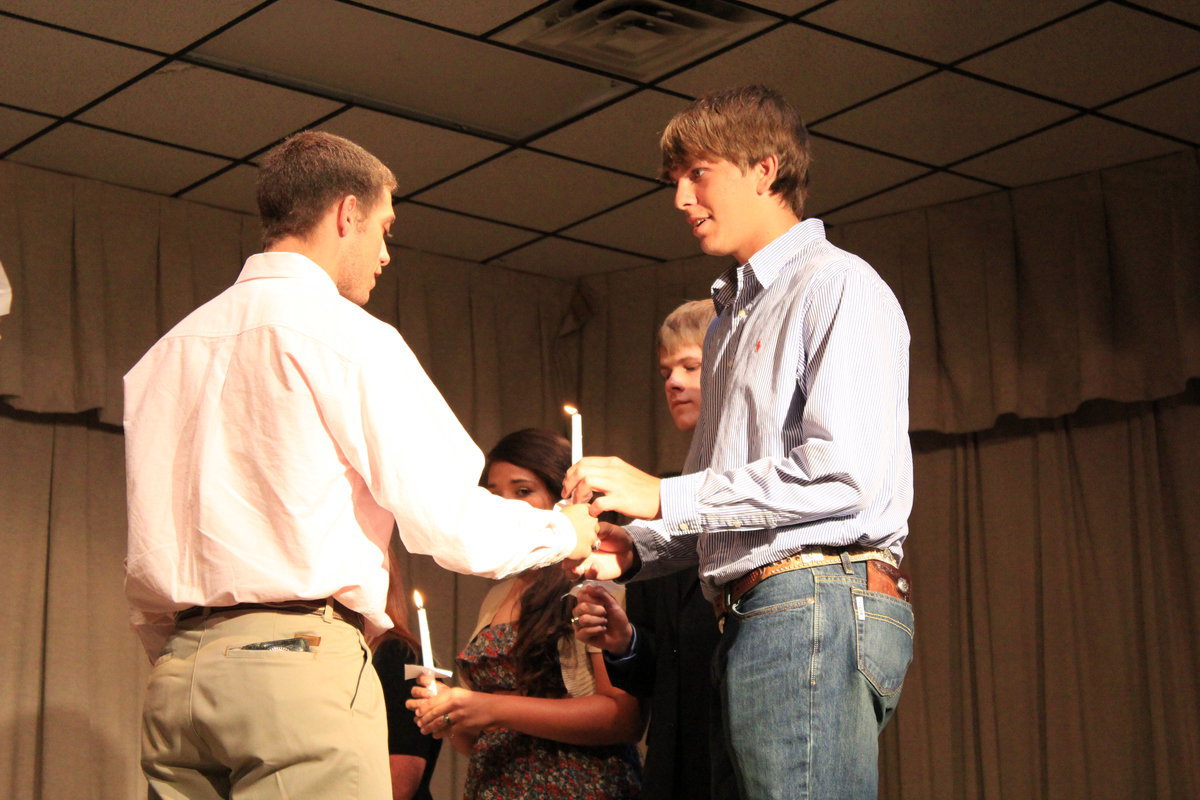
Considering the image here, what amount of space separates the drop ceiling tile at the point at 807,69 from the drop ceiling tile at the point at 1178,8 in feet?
2.29

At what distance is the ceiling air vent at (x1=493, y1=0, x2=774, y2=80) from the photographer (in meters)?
4.01

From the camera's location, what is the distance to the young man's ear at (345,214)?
2225 millimetres

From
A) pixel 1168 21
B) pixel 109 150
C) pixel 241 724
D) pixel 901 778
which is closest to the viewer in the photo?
pixel 241 724

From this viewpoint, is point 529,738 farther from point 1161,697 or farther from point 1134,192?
point 1134,192

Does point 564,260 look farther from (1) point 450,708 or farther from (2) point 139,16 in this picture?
(1) point 450,708

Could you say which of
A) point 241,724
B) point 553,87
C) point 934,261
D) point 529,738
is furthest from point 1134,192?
point 241,724

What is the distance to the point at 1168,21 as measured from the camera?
402 centimetres

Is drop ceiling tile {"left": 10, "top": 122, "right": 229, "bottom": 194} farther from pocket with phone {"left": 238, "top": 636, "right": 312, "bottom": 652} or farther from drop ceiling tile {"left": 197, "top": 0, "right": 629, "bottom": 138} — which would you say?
pocket with phone {"left": 238, "top": 636, "right": 312, "bottom": 652}

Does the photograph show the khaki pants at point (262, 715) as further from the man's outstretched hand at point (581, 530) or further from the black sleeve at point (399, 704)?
the black sleeve at point (399, 704)

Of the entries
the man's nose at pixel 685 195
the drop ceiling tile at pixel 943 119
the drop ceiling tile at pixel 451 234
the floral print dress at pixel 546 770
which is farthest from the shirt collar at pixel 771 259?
the drop ceiling tile at pixel 451 234

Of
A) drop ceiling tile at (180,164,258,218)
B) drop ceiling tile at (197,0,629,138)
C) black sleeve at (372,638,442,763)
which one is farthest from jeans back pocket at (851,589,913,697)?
drop ceiling tile at (180,164,258,218)

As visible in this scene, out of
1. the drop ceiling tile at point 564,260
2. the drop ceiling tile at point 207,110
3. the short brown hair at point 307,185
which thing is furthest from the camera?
the drop ceiling tile at point 564,260

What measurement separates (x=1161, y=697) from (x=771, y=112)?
344cm

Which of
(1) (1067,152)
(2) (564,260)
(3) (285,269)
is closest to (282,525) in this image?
(3) (285,269)
